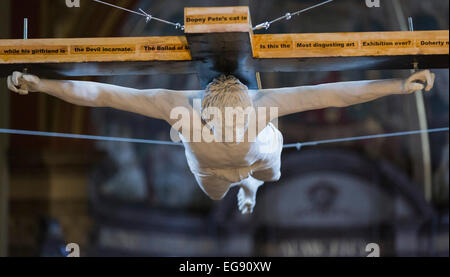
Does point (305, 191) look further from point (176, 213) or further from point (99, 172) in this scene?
point (99, 172)

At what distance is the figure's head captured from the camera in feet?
9.34

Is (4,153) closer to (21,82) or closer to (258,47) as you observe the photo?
(21,82)

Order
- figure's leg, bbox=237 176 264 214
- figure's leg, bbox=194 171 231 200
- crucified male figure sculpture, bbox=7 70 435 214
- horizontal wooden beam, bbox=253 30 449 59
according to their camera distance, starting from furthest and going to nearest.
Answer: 1. figure's leg, bbox=237 176 264 214
2. figure's leg, bbox=194 171 231 200
3. crucified male figure sculpture, bbox=7 70 435 214
4. horizontal wooden beam, bbox=253 30 449 59

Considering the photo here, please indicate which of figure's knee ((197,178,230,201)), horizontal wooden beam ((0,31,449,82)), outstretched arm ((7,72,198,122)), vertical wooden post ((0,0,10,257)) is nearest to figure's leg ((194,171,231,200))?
figure's knee ((197,178,230,201))

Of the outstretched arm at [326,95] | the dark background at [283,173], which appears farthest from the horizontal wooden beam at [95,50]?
the dark background at [283,173]

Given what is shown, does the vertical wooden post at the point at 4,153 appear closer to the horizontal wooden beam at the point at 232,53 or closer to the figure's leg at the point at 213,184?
the figure's leg at the point at 213,184

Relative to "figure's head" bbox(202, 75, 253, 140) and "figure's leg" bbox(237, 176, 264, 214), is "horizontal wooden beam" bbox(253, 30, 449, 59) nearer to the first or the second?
"figure's head" bbox(202, 75, 253, 140)

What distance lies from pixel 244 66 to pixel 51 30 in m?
2.89

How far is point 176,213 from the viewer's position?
21.2 ft

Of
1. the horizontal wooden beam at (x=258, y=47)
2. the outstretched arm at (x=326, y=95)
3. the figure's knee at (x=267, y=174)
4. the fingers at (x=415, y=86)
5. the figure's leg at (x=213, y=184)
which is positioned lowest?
the figure's leg at (x=213, y=184)

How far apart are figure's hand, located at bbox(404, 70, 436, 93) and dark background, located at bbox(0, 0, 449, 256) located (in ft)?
9.73

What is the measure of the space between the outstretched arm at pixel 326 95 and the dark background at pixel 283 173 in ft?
8.80

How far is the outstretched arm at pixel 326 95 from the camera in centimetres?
292

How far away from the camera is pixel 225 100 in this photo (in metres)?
2.85
